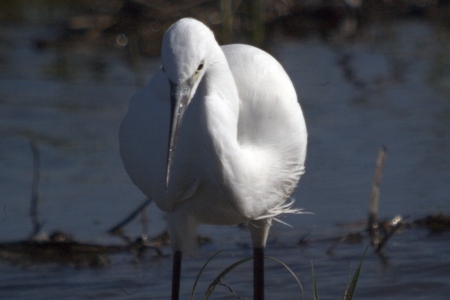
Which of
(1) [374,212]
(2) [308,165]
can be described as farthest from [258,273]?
(2) [308,165]

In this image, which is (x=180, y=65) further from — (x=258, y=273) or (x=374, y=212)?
(x=374, y=212)

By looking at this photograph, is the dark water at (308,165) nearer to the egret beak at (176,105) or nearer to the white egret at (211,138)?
the white egret at (211,138)

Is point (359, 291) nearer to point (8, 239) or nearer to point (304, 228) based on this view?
point (304, 228)

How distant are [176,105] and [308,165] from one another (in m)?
3.59

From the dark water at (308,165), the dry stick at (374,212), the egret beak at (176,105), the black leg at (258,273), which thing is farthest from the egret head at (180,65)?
the dry stick at (374,212)

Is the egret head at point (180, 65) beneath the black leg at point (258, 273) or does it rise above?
above

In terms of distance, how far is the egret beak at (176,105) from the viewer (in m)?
2.86

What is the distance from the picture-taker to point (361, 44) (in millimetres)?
9836

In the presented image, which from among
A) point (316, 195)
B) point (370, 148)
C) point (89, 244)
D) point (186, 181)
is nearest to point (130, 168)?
point (186, 181)

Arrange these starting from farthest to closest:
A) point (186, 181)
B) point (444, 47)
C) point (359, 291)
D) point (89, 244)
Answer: point (444, 47)
point (89, 244)
point (359, 291)
point (186, 181)

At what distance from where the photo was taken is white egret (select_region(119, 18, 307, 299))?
2.97 metres

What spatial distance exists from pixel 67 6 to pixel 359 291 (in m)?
8.16

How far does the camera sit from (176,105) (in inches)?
114

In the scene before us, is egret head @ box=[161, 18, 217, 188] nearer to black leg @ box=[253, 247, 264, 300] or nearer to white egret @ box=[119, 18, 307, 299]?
white egret @ box=[119, 18, 307, 299]
